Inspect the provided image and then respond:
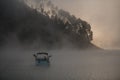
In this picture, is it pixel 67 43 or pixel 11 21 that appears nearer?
pixel 11 21

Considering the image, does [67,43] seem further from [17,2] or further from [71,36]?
[17,2]

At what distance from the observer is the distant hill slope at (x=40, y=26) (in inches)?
1688

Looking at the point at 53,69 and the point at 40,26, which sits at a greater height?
the point at 40,26

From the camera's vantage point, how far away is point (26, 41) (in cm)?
4669

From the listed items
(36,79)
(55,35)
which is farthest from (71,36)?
(36,79)

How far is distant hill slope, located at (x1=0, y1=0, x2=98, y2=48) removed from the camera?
1688 inches

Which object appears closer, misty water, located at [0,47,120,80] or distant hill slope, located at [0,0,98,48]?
misty water, located at [0,47,120,80]

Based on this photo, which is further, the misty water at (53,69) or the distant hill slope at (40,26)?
the distant hill slope at (40,26)

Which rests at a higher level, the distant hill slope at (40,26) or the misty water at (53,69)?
the distant hill slope at (40,26)

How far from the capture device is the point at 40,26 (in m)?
54.4

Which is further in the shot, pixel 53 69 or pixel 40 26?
pixel 40 26

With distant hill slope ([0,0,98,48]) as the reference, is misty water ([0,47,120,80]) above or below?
below

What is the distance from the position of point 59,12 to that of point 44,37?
A: 35.1 feet

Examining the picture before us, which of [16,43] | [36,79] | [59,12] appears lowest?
[36,79]
